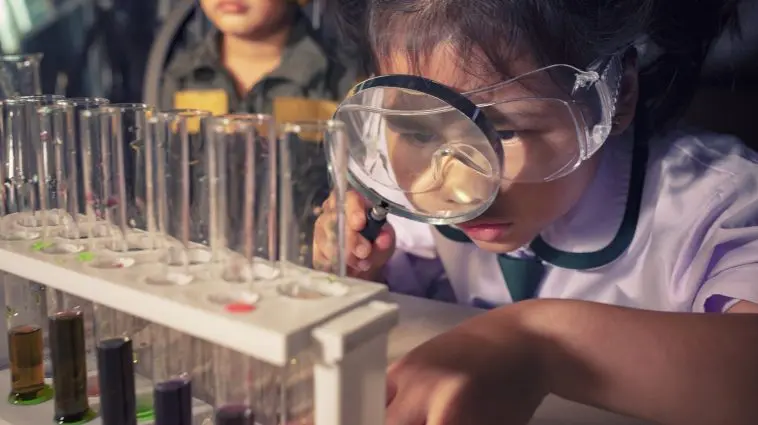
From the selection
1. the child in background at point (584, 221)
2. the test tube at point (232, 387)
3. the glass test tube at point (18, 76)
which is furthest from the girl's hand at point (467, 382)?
the glass test tube at point (18, 76)

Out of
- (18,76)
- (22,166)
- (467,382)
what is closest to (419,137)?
(467,382)

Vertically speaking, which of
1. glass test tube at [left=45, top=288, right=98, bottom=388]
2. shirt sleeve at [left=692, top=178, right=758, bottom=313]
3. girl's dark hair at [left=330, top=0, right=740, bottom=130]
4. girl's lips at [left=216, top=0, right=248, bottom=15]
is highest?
girl's lips at [left=216, top=0, right=248, bottom=15]

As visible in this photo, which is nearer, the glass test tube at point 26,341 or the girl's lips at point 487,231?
the glass test tube at point 26,341

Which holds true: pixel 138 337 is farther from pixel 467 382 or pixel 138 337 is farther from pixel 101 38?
pixel 101 38

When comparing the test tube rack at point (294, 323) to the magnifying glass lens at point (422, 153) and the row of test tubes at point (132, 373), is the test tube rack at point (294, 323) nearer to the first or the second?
the row of test tubes at point (132, 373)

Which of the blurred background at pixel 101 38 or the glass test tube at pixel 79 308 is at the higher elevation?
the blurred background at pixel 101 38

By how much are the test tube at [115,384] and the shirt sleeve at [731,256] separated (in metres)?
0.49

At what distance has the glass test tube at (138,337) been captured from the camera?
22.2 inches

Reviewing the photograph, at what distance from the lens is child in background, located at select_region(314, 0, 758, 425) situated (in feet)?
1.83

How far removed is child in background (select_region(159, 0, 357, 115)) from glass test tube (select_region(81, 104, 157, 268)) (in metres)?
0.31

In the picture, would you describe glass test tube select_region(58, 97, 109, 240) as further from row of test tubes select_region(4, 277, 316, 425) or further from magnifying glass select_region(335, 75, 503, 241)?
magnifying glass select_region(335, 75, 503, 241)

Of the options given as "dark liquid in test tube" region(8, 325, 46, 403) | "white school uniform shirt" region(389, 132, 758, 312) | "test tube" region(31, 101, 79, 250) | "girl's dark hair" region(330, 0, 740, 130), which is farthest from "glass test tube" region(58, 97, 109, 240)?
"white school uniform shirt" region(389, 132, 758, 312)

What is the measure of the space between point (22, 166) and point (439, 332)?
1.37 ft

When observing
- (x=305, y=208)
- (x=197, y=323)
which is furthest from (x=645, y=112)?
(x=197, y=323)
